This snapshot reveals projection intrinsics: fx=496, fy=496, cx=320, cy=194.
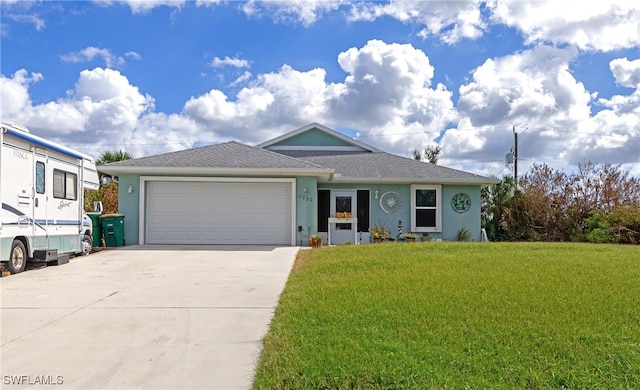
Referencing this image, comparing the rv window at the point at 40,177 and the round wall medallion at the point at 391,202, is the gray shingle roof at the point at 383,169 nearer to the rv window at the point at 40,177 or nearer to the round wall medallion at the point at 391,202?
the round wall medallion at the point at 391,202

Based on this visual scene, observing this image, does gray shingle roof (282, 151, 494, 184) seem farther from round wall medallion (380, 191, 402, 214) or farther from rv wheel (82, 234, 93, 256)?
rv wheel (82, 234, 93, 256)

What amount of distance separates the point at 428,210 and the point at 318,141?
6402mm

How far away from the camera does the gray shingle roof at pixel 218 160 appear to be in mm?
15647

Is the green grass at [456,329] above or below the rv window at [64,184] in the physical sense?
below

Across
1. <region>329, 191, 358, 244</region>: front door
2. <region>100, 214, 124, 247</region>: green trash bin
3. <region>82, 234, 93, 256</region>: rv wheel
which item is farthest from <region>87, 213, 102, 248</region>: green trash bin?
<region>329, 191, 358, 244</region>: front door

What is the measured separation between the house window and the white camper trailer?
11098 mm

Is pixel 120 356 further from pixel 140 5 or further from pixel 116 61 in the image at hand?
pixel 116 61

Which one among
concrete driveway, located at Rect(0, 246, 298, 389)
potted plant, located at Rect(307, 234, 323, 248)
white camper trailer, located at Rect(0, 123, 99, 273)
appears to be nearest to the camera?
concrete driveway, located at Rect(0, 246, 298, 389)

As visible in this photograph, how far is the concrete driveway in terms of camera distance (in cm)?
429

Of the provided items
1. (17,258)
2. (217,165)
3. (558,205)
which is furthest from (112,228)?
(558,205)

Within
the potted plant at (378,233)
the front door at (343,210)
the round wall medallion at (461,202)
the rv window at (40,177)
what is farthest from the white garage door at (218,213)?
the round wall medallion at (461,202)

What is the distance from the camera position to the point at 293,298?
22.9 ft

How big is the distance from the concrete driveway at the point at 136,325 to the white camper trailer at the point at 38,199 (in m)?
0.55

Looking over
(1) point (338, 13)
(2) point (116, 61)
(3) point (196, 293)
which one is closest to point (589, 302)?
(3) point (196, 293)
